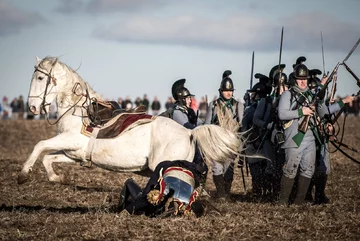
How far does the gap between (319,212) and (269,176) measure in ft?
10.1

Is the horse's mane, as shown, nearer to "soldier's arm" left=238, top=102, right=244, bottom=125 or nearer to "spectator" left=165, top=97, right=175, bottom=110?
"soldier's arm" left=238, top=102, right=244, bottom=125

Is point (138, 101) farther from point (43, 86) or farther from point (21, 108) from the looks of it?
point (43, 86)

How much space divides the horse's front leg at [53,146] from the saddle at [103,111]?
41cm

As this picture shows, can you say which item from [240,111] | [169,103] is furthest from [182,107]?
[169,103]

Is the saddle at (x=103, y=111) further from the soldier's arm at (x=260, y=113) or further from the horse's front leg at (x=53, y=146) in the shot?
the soldier's arm at (x=260, y=113)

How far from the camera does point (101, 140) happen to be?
36.1ft

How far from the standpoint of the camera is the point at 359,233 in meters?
7.94

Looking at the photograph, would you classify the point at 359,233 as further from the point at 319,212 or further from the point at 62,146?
the point at 62,146

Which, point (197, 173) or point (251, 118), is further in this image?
point (251, 118)

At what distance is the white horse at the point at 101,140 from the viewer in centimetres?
1030

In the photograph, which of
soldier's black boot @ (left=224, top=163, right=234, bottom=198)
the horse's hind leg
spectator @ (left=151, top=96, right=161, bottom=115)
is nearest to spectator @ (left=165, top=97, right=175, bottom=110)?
spectator @ (left=151, top=96, right=161, bottom=115)

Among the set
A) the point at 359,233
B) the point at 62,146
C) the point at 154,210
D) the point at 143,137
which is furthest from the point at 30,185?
the point at 359,233

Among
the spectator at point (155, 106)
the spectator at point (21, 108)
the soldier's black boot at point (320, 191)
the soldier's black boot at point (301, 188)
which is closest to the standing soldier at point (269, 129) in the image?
the soldier's black boot at point (320, 191)

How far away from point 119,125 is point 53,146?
1209 millimetres
